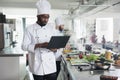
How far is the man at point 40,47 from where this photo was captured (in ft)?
7.01

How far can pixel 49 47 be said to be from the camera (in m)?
2.06

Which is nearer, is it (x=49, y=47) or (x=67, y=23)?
(x=49, y=47)

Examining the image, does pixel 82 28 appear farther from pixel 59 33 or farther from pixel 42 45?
pixel 42 45

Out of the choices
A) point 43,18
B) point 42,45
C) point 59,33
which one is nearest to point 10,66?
point 59,33

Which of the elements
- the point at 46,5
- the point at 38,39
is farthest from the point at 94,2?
the point at 38,39

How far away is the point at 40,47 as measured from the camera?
2100 millimetres

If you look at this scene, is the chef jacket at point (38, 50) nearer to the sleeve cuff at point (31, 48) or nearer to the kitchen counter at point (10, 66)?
the sleeve cuff at point (31, 48)

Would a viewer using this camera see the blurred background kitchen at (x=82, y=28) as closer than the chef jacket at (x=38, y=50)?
No

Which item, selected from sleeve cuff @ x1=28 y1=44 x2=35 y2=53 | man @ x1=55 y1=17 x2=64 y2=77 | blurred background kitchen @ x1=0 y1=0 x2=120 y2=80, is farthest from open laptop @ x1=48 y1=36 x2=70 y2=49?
blurred background kitchen @ x1=0 y1=0 x2=120 y2=80

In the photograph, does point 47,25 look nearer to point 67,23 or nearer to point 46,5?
point 46,5

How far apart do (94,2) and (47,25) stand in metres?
1.02

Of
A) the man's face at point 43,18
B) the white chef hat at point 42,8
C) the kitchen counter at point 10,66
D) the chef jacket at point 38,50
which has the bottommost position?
the kitchen counter at point 10,66

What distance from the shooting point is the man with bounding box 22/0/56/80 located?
2.14 metres

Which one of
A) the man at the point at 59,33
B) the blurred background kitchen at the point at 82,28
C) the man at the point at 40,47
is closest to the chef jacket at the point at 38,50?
the man at the point at 40,47
